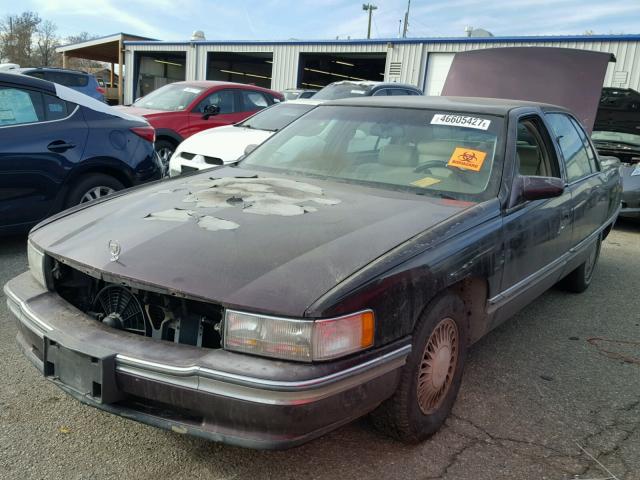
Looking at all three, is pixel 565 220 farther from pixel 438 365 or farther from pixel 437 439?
pixel 437 439

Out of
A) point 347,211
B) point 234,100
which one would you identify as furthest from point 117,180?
point 234,100

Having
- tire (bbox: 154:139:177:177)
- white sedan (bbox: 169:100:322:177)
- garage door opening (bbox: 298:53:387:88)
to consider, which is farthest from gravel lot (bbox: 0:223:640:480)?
garage door opening (bbox: 298:53:387:88)

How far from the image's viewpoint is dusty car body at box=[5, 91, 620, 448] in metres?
1.96

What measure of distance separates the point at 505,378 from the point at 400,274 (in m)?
1.51

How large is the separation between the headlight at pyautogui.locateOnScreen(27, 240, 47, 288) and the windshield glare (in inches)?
346

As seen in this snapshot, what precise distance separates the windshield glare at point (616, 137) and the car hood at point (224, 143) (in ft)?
17.8

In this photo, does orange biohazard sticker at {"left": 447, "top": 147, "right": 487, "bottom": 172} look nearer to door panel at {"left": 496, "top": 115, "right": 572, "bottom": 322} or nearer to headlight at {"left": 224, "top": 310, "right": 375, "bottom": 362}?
door panel at {"left": 496, "top": 115, "right": 572, "bottom": 322}

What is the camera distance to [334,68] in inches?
1185

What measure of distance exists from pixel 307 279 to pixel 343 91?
29.3ft

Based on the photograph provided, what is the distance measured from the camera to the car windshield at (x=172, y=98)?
Result: 32.2ft

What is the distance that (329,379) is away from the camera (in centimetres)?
194

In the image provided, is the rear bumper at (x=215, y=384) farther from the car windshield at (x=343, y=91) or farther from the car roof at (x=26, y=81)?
the car windshield at (x=343, y=91)

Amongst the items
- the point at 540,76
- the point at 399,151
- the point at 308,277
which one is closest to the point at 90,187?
the point at 399,151

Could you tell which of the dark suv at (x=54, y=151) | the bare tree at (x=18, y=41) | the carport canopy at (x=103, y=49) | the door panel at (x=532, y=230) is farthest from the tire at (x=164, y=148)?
the bare tree at (x=18, y=41)
